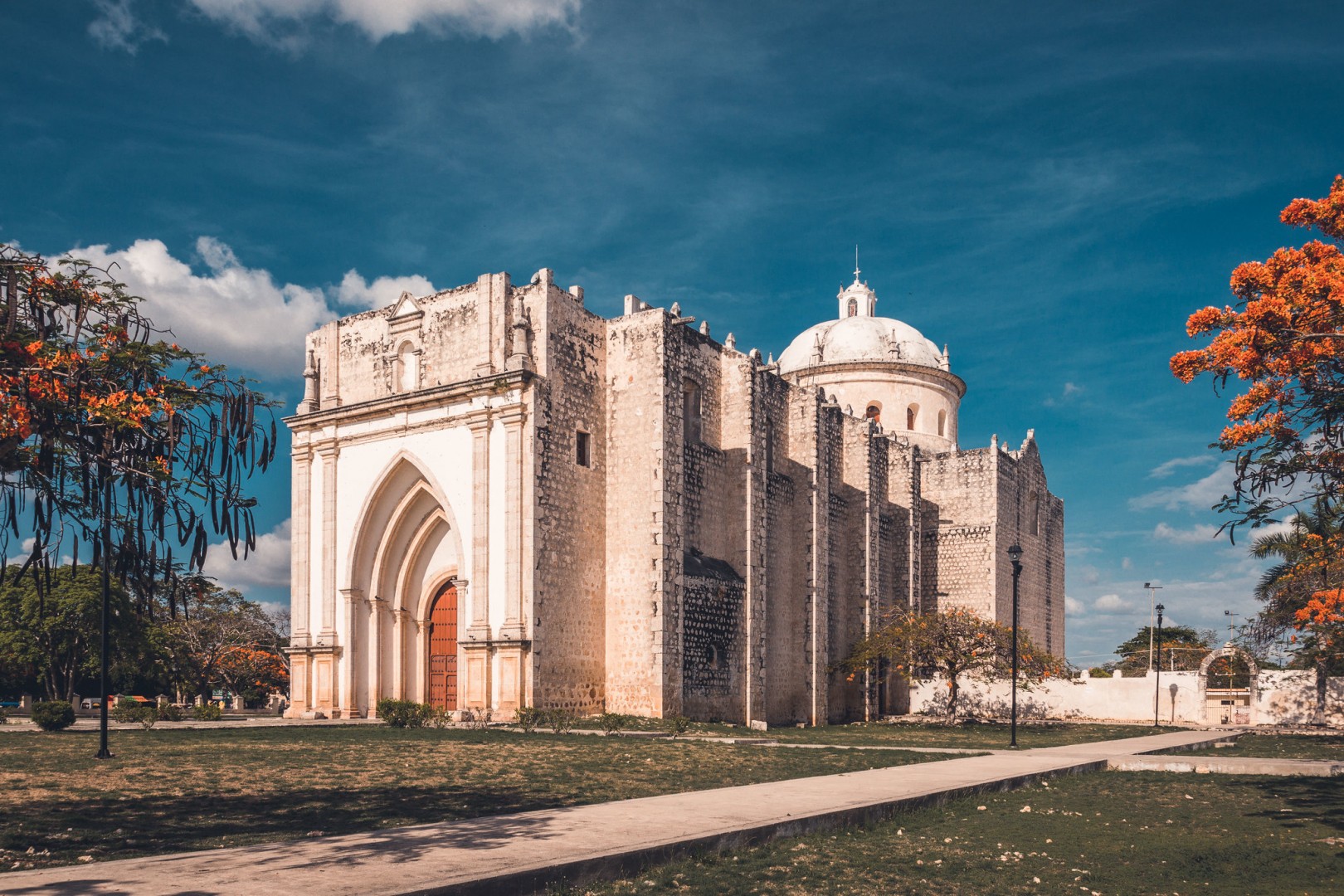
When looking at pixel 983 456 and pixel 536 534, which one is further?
pixel 983 456

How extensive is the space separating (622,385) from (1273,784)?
1724 cm

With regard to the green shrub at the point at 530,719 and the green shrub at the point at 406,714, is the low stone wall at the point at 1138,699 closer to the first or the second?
the green shrub at the point at 530,719

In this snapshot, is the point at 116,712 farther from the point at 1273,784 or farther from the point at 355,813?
the point at 1273,784

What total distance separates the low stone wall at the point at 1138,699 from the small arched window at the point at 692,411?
13.0m

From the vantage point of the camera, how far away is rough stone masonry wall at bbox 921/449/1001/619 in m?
38.4

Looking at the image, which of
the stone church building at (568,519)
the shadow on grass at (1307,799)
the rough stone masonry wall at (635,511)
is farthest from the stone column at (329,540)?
the shadow on grass at (1307,799)

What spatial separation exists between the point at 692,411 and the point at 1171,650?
38140 mm

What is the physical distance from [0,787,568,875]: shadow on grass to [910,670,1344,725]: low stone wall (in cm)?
2624

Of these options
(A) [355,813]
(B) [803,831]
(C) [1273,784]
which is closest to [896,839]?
(B) [803,831]

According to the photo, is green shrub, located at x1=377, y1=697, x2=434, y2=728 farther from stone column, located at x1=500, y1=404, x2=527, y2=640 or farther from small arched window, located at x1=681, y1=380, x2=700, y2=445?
small arched window, located at x1=681, y1=380, x2=700, y2=445

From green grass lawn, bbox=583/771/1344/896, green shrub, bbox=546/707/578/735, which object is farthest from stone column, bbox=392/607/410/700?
green grass lawn, bbox=583/771/1344/896

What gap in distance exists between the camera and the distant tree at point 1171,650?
59.9m

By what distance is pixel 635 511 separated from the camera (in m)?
27.2

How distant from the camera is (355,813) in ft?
32.2
